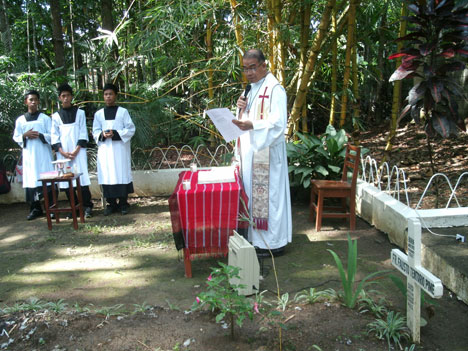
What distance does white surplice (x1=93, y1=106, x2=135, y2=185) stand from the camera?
5559mm

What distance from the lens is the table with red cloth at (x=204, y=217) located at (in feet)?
10.9

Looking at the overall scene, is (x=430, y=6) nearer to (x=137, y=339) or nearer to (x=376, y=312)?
(x=376, y=312)

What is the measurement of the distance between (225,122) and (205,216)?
0.81 meters

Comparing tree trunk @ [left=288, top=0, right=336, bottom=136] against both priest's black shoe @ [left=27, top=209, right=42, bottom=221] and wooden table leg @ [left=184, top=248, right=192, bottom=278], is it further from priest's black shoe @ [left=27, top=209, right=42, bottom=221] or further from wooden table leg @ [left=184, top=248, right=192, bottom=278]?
priest's black shoe @ [left=27, top=209, right=42, bottom=221]

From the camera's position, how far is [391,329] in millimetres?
2365

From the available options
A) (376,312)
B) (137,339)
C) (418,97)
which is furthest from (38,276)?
(418,97)

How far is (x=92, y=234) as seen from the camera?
481 cm

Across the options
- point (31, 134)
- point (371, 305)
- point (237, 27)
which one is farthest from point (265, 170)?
point (31, 134)

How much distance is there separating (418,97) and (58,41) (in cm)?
562

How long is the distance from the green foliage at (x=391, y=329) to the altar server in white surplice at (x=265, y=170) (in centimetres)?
148

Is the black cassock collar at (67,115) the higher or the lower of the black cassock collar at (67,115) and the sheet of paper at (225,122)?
the higher

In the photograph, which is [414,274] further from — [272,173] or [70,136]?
[70,136]

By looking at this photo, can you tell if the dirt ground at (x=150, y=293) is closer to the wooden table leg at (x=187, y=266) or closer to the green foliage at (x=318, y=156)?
the wooden table leg at (x=187, y=266)

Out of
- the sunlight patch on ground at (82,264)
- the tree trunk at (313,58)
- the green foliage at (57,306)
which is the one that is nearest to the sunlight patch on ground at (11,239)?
the sunlight patch on ground at (82,264)
